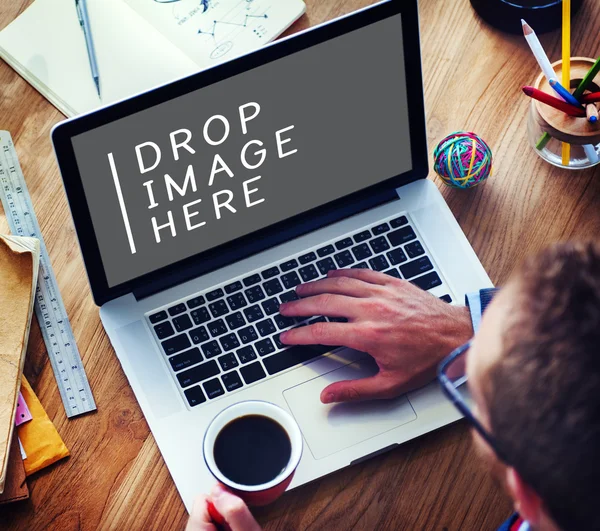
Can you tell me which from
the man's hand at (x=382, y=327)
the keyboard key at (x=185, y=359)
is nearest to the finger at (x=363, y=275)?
the man's hand at (x=382, y=327)

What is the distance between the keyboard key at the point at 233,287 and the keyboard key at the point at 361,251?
0.17 meters

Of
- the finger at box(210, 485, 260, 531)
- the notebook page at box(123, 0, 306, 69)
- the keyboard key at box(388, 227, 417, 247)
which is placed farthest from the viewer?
the notebook page at box(123, 0, 306, 69)

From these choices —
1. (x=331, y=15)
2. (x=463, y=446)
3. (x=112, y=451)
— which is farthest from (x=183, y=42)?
(x=463, y=446)

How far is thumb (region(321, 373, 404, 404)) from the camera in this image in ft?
3.26

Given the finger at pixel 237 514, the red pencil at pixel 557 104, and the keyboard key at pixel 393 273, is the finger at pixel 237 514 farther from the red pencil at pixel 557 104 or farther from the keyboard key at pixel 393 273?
the red pencil at pixel 557 104

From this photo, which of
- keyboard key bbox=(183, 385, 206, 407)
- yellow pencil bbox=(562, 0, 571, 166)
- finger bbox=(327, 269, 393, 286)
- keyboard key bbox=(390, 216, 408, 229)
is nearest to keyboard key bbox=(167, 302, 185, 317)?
keyboard key bbox=(183, 385, 206, 407)

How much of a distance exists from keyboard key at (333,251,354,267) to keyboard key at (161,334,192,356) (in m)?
0.23

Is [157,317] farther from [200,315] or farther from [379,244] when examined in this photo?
[379,244]

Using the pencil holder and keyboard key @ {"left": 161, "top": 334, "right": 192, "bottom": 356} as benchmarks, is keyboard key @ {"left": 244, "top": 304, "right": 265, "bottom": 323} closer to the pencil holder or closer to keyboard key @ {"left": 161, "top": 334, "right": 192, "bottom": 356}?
keyboard key @ {"left": 161, "top": 334, "right": 192, "bottom": 356}

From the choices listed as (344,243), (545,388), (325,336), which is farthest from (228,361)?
(545,388)

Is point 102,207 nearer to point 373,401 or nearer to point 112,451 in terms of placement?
point 112,451

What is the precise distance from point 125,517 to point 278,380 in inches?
10.4

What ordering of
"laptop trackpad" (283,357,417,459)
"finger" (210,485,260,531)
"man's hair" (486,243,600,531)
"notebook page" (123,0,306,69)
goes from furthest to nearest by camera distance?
"notebook page" (123,0,306,69)
"laptop trackpad" (283,357,417,459)
"finger" (210,485,260,531)
"man's hair" (486,243,600,531)

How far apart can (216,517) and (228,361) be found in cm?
20
